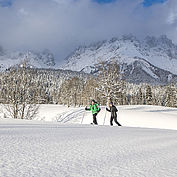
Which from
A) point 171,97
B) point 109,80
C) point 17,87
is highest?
point 109,80

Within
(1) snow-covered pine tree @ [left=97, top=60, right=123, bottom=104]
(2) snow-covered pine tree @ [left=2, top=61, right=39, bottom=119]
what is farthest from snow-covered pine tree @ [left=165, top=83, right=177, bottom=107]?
(2) snow-covered pine tree @ [left=2, top=61, right=39, bottom=119]

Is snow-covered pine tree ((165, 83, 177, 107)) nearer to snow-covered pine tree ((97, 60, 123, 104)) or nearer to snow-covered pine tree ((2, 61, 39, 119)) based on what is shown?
snow-covered pine tree ((97, 60, 123, 104))

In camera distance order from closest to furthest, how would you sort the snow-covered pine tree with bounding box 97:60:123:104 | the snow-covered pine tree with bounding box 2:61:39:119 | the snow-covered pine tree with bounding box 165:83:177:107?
the snow-covered pine tree with bounding box 2:61:39:119 → the snow-covered pine tree with bounding box 97:60:123:104 → the snow-covered pine tree with bounding box 165:83:177:107

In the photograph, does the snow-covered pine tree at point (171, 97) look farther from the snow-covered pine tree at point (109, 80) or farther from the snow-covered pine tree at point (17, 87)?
the snow-covered pine tree at point (17, 87)

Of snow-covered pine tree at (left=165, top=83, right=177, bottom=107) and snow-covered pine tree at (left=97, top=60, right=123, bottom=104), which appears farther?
snow-covered pine tree at (left=165, top=83, right=177, bottom=107)

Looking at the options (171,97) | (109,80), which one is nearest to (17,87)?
(109,80)

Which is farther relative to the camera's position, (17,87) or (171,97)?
(171,97)

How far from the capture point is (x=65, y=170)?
7.27 feet

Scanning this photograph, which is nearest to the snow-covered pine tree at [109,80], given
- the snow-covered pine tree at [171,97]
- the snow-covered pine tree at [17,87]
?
the snow-covered pine tree at [17,87]

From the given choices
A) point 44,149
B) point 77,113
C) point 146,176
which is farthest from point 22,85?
point 146,176

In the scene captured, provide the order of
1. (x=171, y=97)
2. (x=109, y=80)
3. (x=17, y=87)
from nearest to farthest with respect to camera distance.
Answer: (x=17, y=87) → (x=109, y=80) → (x=171, y=97)

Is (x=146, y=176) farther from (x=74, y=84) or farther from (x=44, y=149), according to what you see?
(x=74, y=84)

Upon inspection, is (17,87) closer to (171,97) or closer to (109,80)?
(109,80)

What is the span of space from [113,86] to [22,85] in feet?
29.3
